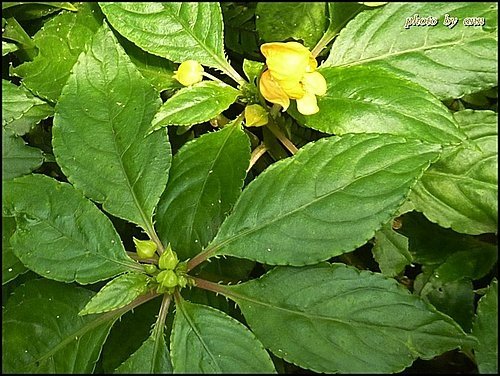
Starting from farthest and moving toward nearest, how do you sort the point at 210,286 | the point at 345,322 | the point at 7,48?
the point at 7,48
the point at 210,286
the point at 345,322

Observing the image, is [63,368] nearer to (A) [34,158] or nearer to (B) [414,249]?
(A) [34,158]

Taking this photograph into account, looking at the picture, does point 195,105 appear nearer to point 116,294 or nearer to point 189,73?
point 189,73

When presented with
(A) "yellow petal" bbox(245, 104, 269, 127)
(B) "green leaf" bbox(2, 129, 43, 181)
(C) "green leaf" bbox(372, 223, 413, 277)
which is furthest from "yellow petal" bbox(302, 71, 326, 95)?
(B) "green leaf" bbox(2, 129, 43, 181)

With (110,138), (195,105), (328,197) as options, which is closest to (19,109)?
(110,138)

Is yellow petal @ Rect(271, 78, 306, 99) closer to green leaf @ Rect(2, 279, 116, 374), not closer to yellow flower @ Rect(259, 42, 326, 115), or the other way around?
yellow flower @ Rect(259, 42, 326, 115)

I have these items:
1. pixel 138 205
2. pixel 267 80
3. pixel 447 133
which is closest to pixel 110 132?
pixel 138 205

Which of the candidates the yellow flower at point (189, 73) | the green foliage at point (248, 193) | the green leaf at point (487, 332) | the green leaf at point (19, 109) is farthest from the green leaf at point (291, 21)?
the green leaf at point (487, 332)
